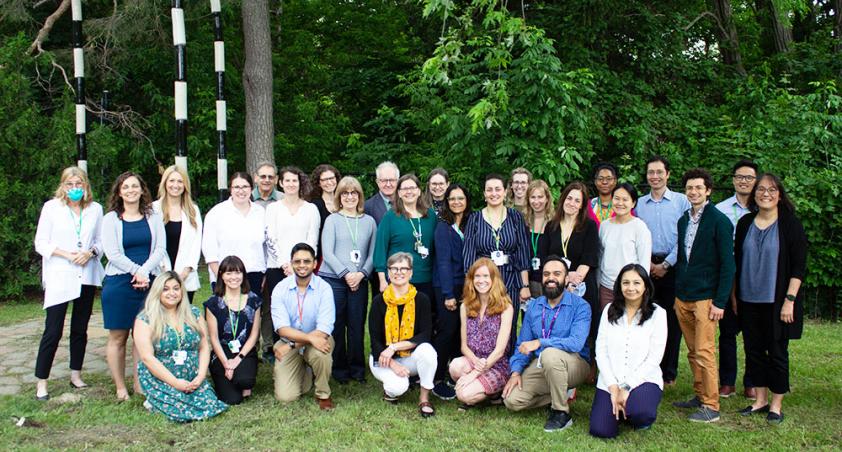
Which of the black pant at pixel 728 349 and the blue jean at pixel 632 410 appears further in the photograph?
the black pant at pixel 728 349

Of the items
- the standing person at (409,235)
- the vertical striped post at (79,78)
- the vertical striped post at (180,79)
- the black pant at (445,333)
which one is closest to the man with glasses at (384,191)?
the standing person at (409,235)

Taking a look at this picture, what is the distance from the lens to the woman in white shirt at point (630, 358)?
448 cm

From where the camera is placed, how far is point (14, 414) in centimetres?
486

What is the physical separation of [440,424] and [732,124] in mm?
7506

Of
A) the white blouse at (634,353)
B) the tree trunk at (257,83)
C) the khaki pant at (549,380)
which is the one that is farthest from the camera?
the tree trunk at (257,83)

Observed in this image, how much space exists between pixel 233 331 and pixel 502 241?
215 centimetres

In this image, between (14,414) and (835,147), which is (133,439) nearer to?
(14,414)

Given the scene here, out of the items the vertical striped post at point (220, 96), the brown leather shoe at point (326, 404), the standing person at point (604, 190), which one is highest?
the vertical striped post at point (220, 96)

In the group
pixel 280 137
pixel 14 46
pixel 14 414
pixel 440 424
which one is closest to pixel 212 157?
pixel 280 137

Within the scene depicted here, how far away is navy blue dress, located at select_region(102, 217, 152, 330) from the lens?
525 cm

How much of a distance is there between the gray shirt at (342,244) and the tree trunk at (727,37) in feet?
29.5

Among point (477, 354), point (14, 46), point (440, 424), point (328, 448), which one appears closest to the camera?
point (328, 448)

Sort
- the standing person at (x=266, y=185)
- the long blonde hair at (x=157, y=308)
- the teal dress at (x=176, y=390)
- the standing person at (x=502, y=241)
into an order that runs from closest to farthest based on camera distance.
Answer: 1. the teal dress at (x=176, y=390)
2. the long blonde hair at (x=157, y=308)
3. the standing person at (x=502, y=241)
4. the standing person at (x=266, y=185)

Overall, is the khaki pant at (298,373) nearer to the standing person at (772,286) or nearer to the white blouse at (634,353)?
the white blouse at (634,353)
